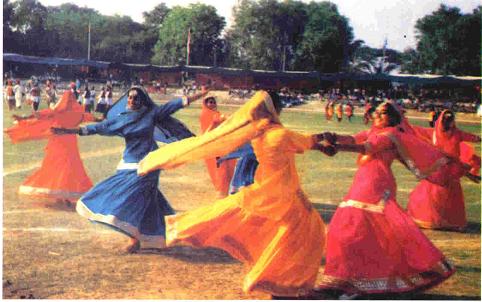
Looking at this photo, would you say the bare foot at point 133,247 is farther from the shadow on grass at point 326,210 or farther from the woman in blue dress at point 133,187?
the shadow on grass at point 326,210

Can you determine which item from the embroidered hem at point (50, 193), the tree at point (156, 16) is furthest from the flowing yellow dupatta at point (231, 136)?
the embroidered hem at point (50, 193)

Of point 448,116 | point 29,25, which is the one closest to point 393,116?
point 448,116

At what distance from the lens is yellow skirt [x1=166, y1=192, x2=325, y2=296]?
6.09 meters

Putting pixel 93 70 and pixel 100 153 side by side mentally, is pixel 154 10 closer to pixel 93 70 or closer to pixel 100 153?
pixel 93 70

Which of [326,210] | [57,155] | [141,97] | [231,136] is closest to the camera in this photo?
[231,136]

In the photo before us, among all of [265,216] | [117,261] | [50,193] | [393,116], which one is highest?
[393,116]

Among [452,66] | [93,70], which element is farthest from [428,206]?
[93,70]

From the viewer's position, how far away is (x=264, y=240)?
20.7ft

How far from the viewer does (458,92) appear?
9.48 meters

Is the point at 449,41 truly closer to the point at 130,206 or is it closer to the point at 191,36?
the point at 191,36

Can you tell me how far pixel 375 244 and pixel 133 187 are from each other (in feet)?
9.22

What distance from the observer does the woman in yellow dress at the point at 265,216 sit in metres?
6.11

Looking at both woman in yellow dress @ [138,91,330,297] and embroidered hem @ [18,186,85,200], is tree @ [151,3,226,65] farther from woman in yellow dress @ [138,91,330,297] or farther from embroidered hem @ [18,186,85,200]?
woman in yellow dress @ [138,91,330,297]

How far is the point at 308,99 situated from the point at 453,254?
3.64 meters
